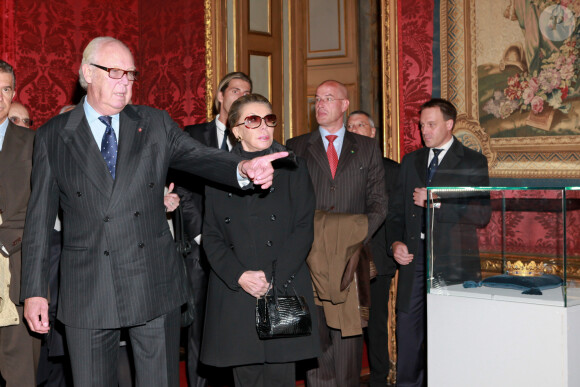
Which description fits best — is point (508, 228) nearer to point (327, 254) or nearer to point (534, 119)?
point (327, 254)

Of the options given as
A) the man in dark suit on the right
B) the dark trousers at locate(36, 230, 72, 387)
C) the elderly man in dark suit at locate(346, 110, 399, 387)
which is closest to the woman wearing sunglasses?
the dark trousers at locate(36, 230, 72, 387)

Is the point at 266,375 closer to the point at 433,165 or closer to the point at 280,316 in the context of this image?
the point at 280,316

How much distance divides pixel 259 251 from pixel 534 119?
2.31 m

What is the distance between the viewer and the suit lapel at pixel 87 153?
2781 mm

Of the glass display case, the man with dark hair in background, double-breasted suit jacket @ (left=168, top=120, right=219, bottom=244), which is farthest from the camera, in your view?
the man with dark hair in background

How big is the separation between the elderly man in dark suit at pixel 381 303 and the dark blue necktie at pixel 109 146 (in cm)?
254

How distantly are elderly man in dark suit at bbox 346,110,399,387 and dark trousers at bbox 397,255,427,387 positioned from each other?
0.33 m

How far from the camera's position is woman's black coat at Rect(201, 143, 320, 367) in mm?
3299

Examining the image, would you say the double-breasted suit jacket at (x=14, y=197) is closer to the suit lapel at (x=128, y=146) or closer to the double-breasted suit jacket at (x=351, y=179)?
the suit lapel at (x=128, y=146)

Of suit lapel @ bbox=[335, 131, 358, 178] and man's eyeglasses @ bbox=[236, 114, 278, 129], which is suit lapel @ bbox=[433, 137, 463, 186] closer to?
suit lapel @ bbox=[335, 131, 358, 178]

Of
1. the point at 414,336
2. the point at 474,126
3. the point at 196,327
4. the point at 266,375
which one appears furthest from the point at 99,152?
the point at 474,126

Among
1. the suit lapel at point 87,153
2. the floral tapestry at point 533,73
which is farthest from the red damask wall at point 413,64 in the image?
the suit lapel at point 87,153

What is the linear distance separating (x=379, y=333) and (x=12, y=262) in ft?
9.08

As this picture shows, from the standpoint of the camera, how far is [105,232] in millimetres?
2768
